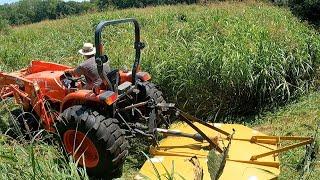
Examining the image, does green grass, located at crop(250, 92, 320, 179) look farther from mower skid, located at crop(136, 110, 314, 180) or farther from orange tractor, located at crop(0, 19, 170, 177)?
orange tractor, located at crop(0, 19, 170, 177)

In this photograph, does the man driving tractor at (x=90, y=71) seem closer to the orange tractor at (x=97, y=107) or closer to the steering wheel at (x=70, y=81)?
the orange tractor at (x=97, y=107)

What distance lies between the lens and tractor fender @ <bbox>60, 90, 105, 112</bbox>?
4.87 meters

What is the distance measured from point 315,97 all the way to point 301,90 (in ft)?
0.76

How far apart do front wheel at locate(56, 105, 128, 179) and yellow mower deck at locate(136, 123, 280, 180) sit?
0.37 m

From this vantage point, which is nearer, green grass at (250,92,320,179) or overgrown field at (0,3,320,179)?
green grass at (250,92,320,179)

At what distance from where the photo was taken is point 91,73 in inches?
203

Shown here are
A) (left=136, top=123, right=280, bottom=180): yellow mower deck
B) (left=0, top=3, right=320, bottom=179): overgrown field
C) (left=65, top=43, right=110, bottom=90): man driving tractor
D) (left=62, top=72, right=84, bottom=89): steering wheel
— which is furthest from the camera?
(left=0, top=3, right=320, bottom=179): overgrown field

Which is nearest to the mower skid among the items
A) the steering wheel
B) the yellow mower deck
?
the yellow mower deck

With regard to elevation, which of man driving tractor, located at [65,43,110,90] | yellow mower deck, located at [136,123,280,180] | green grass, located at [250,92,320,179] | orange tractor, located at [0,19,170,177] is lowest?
green grass, located at [250,92,320,179]

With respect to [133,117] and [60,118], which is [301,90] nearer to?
[133,117]

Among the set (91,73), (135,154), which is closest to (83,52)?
(91,73)

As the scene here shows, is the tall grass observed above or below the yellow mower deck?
above

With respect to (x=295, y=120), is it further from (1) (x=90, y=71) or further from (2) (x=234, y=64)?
(1) (x=90, y=71)

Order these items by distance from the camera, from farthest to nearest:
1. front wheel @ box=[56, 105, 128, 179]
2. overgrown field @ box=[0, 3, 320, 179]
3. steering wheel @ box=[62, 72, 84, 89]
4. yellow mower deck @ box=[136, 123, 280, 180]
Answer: overgrown field @ box=[0, 3, 320, 179], steering wheel @ box=[62, 72, 84, 89], front wheel @ box=[56, 105, 128, 179], yellow mower deck @ box=[136, 123, 280, 180]
